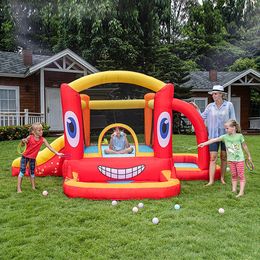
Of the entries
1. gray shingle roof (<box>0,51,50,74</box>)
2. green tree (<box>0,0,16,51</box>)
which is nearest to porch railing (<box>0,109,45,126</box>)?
gray shingle roof (<box>0,51,50,74</box>)

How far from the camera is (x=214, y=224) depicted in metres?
4.30

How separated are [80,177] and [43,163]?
1508 millimetres

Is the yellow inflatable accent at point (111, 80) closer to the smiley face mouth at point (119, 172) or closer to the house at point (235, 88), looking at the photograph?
the smiley face mouth at point (119, 172)

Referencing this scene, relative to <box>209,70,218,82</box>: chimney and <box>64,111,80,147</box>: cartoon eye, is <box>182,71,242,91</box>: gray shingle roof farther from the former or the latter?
<box>64,111,80,147</box>: cartoon eye

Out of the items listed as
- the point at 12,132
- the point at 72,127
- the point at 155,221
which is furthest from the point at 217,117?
the point at 12,132

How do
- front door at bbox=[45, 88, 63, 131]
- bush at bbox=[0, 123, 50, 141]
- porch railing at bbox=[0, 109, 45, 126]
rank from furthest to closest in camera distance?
front door at bbox=[45, 88, 63, 131] < porch railing at bbox=[0, 109, 45, 126] < bush at bbox=[0, 123, 50, 141]

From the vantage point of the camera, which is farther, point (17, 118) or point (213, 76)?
point (213, 76)

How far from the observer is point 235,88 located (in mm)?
22953

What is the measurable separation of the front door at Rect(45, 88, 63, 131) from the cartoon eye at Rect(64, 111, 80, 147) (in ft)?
38.4

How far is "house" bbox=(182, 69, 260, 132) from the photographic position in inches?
860

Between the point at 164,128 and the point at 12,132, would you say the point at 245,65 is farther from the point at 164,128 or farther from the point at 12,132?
the point at 164,128

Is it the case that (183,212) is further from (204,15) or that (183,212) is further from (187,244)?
(204,15)

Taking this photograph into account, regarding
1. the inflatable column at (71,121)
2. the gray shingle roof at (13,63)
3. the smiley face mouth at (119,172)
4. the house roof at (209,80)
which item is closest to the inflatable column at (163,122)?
the smiley face mouth at (119,172)

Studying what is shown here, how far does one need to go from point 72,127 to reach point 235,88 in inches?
731
